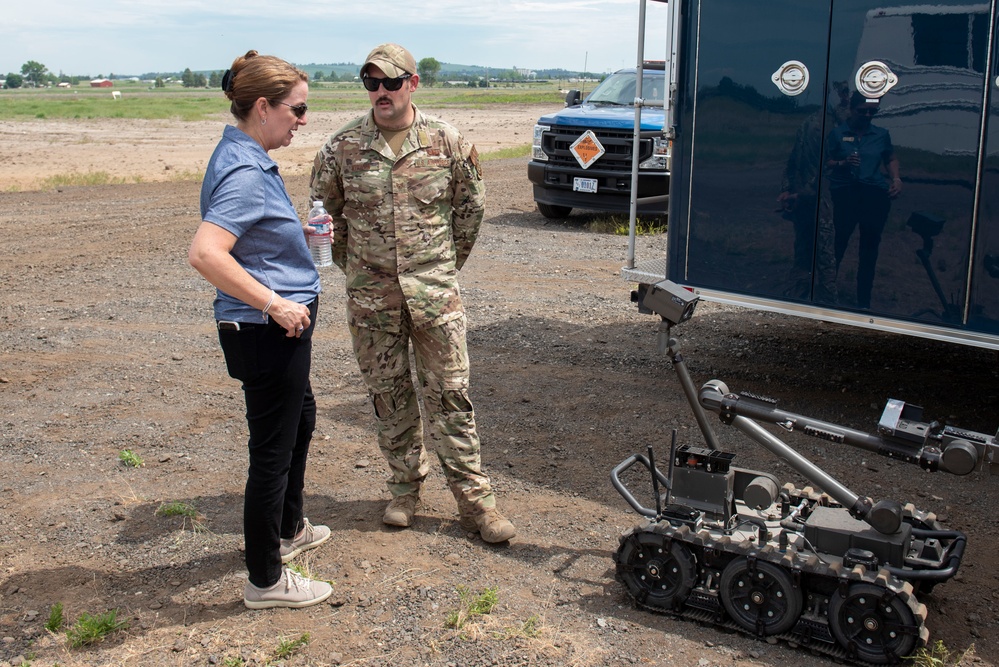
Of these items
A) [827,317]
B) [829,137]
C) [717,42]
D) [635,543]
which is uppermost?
[717,42]

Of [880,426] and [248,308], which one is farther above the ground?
[248,308]

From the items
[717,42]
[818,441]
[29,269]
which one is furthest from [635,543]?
[29,269]

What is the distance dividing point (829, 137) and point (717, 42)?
35.3 inches

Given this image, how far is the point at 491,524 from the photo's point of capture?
442cm

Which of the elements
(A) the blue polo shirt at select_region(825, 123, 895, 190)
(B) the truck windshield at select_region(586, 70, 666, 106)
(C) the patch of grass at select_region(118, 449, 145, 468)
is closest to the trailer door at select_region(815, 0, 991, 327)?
(A) the blue polo shirt at select_region(825, 123, 895, 190)

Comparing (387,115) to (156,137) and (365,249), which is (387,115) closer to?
(365,249)

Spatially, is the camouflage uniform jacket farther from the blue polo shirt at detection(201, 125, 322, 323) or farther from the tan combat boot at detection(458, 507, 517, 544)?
the tan combat boot at detection(458, 507, 517, 544)

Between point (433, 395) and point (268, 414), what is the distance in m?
0.98

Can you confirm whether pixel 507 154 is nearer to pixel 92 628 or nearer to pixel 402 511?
pixel 402 511

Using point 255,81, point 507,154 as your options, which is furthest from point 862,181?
point 507,154

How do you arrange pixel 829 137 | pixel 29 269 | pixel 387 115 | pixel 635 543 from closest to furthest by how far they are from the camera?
1. pixel 635 543
2. pixel 387 115
3. pixel 829 137
4. pixel 29 269

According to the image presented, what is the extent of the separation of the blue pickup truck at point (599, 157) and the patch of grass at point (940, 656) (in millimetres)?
8929

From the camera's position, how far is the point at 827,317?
18.3 ft

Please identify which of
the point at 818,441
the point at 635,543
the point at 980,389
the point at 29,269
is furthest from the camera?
the point at 29,269
